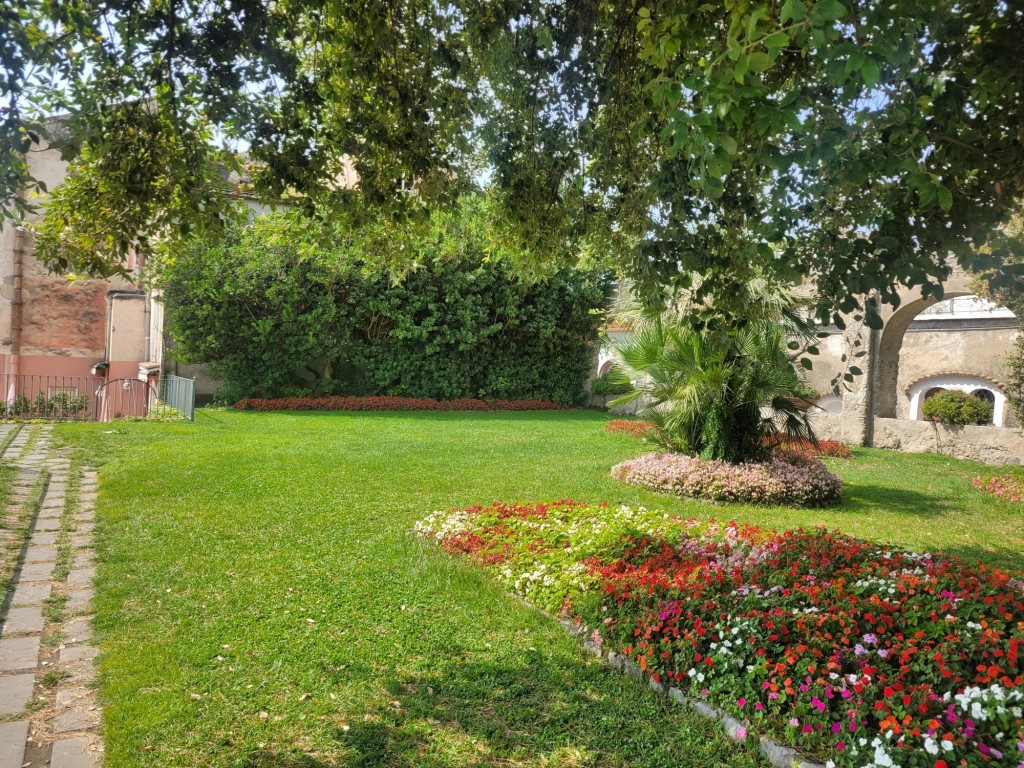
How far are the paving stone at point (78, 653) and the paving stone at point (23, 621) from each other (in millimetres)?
407

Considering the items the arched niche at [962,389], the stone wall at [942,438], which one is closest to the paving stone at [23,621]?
the stone wall at [942,438]

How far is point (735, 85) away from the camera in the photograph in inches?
85.5

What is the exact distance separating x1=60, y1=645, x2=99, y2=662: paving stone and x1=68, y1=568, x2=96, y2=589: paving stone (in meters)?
1.16

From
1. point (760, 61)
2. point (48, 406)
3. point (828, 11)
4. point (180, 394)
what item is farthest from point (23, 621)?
point (48, 406)

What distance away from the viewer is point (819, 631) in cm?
352

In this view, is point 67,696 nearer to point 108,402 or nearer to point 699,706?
point 699,706

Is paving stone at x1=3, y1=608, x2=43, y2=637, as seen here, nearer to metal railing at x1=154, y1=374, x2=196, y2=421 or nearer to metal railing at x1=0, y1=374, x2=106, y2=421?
metal railing at x1=154, y1=374, x2=196, y2=421

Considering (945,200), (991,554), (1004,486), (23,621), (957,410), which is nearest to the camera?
(945,200)

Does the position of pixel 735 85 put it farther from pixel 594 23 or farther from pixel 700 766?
pixel 594 23

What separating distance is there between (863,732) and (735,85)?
266cm

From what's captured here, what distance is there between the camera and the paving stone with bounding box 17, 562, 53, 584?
4.95 meters

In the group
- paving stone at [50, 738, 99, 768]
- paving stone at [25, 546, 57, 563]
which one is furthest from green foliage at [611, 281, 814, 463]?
paving stone at [50, 738, 99, 768]

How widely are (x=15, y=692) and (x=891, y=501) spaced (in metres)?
9.66

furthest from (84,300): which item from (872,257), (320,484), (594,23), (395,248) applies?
(872,257)
